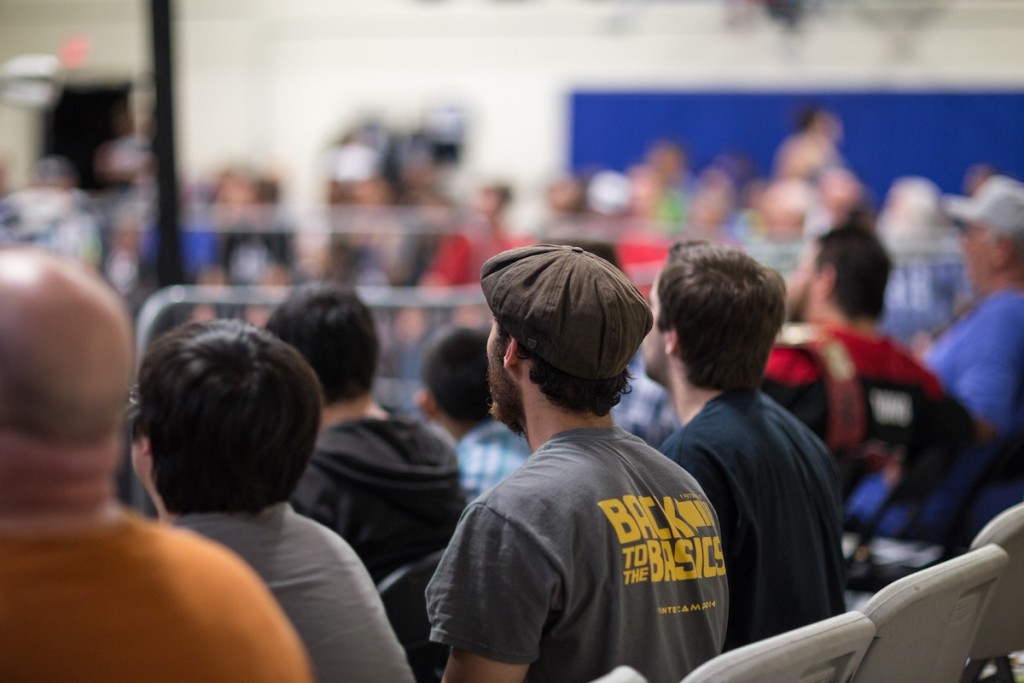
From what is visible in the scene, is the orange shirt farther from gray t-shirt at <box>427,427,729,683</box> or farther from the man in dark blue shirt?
the man in dark blue shirt

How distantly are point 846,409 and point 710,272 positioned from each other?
3.38ft

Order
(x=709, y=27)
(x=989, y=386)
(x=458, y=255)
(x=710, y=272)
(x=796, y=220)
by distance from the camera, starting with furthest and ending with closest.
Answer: (x=709, y=27) < (x=796, y=220) < (x=458, y=255) < (x=989, y=386) < (x=710, y=272)

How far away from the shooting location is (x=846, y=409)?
3162mm

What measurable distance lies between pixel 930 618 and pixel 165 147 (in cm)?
300

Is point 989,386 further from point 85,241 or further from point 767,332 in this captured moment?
point 85,241

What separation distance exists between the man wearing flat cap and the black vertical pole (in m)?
2.51

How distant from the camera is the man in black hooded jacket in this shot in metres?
2.33

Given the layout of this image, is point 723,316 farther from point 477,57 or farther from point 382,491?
point 477,57

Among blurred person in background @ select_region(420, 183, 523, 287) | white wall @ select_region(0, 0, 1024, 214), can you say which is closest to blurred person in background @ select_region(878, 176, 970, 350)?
blurred person in background @ select_region(420, 183, 523, 287)

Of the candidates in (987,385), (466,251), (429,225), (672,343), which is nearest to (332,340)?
(672,343)

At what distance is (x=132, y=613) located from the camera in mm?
1070

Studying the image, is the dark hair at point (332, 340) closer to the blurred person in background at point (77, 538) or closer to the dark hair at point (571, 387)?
the dark hair at point (571, 387)

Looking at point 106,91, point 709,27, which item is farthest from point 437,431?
point 106,91

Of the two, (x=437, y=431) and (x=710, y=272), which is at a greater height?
(x=710, y=272)
